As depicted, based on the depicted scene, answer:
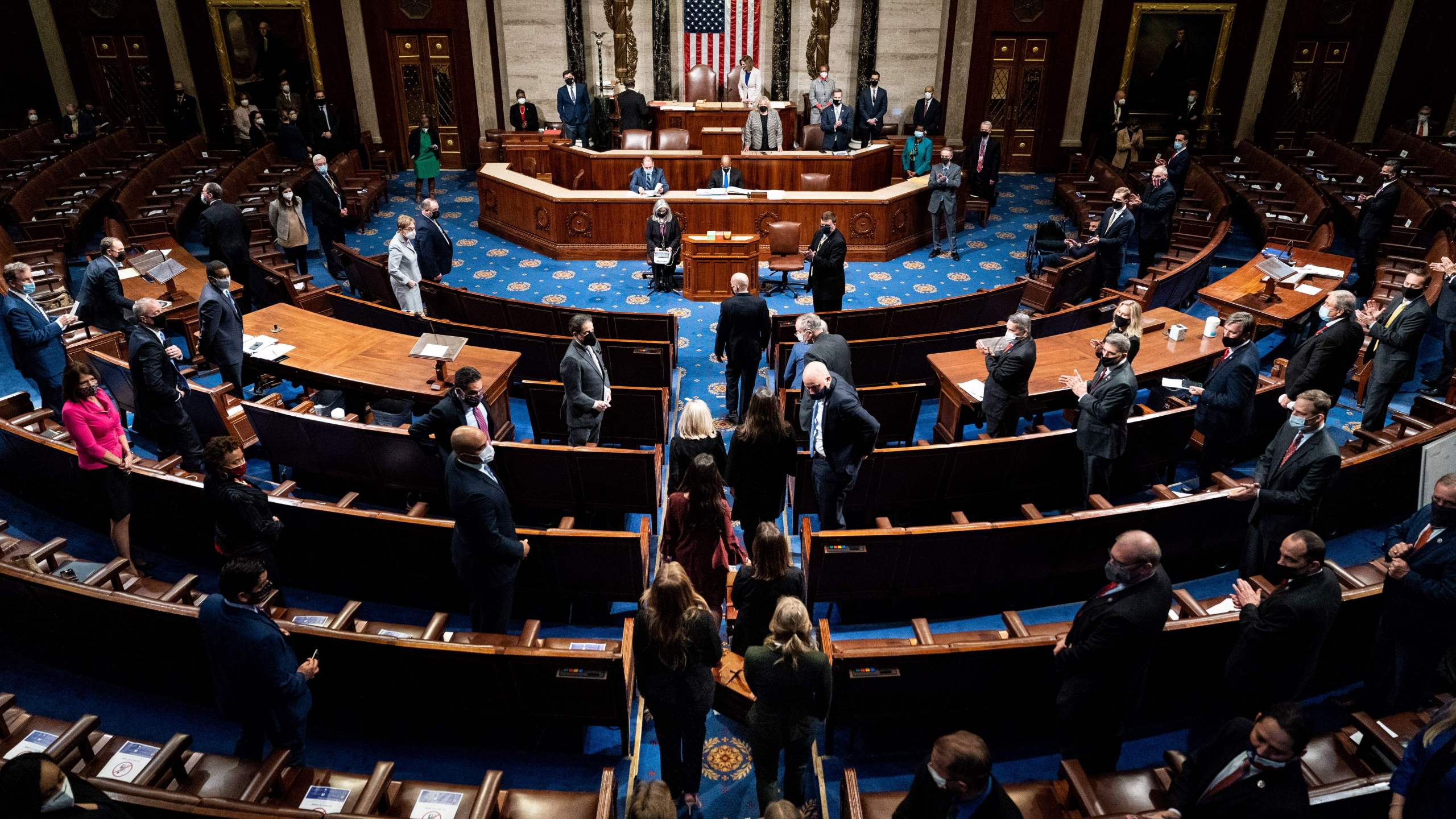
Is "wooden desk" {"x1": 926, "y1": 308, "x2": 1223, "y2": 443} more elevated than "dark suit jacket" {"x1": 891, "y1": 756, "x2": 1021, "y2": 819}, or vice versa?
"dark suit jacket" {"x1": 891, "y1": 756, "x2": 1021, "y2": 819}

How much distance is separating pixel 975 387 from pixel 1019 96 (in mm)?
11687

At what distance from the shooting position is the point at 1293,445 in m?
4.55

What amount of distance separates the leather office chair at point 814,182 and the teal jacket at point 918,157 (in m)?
1.44

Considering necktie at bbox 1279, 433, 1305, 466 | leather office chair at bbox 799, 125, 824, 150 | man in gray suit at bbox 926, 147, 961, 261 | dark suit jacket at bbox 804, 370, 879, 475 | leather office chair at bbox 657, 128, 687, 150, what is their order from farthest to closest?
leather office chair at bbox 799, 125, 824, 150 < leather office chair at bbox 657, 128, 687, 150 < man in gray suit at bbox 926, 147, 961, 261 < dark suit jacket at bbox 804, 370, 879, 475 < necktie at bbox 1279, 433, 1305, 466

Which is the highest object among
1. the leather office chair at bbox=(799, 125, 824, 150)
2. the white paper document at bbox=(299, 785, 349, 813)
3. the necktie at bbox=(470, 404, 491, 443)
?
the leather office chair at bbox=(799, 125, 824, 150)

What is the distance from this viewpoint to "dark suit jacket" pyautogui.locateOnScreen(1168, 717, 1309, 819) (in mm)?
2676

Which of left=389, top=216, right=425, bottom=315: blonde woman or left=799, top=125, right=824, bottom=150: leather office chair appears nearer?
left=389, top=216, right=425, bottom=315: blonde woman

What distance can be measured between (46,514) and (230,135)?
1281cm

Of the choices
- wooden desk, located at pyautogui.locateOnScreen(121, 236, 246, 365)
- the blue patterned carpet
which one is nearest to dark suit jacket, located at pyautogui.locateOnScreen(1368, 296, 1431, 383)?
the blue patterned carpet

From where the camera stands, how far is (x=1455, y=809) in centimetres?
279

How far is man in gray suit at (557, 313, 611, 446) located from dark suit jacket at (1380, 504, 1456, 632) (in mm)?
4348

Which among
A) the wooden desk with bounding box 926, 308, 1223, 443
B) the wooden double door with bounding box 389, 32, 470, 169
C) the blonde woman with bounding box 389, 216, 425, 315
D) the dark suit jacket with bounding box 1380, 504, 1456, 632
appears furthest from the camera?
the wooden double door with bounding box 389, 32, 470, 169

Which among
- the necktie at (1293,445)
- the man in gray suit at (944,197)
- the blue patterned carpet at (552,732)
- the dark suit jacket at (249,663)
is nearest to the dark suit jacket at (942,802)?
the blue patterned carpet at (552,732)

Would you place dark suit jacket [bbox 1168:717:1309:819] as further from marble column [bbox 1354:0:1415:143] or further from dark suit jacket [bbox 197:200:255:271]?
marble column [bbox 1354:0:1415:143]
